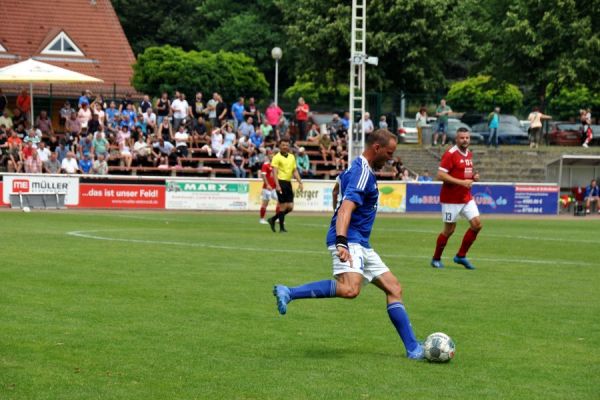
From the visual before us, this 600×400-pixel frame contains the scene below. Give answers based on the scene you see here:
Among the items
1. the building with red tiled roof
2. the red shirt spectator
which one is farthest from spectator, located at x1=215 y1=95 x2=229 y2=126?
the building with red tiled roof

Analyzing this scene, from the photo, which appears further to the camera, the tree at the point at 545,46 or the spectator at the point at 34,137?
the tree at the point at 545,46

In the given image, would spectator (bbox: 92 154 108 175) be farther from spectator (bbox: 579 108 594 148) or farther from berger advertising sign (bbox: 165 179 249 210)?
spectator (bbox: 579 108 594 148)

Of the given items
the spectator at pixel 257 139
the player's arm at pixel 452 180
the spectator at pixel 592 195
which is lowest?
the spectator at pixel 592 195

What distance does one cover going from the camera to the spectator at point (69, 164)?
1412 inches

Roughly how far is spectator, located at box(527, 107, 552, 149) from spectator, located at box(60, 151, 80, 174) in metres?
22.1

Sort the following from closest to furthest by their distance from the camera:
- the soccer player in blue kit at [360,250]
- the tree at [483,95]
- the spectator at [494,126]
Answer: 1. the soccer player in blue kit at [360,250]
2. the spectator at [494,126]
3. the tree at [483,95]

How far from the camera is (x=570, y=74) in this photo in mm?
56062

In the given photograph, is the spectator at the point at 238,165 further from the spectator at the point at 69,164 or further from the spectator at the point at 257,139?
the spectator at the point at 69,164

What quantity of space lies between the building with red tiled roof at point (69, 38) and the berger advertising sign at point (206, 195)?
2336 centimetres

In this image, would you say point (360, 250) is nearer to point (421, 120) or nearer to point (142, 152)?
point (142, 152)

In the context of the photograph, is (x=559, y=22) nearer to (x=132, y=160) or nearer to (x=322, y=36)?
(x=322, y=36)

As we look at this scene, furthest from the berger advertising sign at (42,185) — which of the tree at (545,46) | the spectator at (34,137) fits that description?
the tree at (545,46)

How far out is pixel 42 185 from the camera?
34531mm

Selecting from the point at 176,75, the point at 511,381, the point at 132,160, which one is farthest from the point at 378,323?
the point at 176,75
